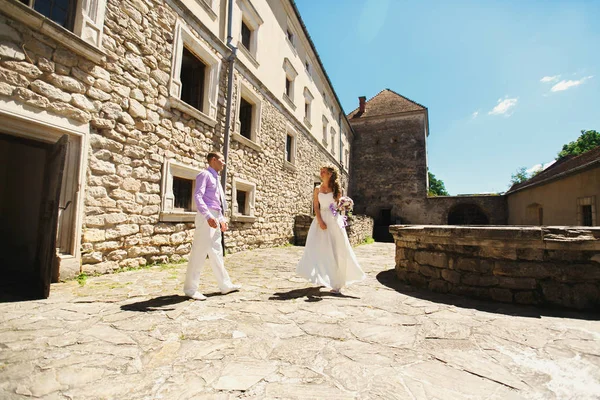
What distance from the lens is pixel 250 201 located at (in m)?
8.70

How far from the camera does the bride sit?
3.88m

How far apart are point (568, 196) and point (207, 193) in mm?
12701

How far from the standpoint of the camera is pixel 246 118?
904 cm

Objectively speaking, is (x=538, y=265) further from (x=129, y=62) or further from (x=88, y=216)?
(x=129, y=62)

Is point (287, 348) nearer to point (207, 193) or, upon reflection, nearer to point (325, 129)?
point (207, 193)

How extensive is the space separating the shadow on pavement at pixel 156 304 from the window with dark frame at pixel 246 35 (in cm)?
829

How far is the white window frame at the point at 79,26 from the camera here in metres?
3.41

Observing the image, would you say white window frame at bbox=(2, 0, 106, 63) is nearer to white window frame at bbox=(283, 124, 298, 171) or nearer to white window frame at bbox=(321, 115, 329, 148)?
white window frame at bbox=(283, 124, 298, 171)

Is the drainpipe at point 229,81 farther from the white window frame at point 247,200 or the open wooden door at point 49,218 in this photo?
the open wooden door at point 49,218

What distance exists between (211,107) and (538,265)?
6.93 meters

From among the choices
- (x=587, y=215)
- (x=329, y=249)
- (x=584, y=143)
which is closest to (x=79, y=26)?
(x=329, y=249)

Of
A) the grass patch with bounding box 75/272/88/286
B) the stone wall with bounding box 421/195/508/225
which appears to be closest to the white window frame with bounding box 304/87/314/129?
the grass patch with bounding box 75/272/88/286

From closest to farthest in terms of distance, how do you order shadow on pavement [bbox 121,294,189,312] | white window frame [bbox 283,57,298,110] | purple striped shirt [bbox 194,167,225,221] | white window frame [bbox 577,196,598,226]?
shadow on pavement [bbox 121,294,189,312]
purple striped shirt [bbox 194,167,225,221]
white window frame [bbox 577,196,598,226]
white window frame [bbox 283,57,298,110]

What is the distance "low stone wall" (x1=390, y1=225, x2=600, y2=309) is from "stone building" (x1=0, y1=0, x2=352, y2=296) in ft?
16.0
